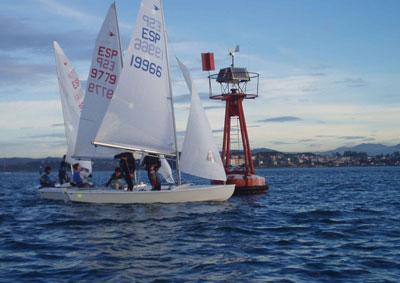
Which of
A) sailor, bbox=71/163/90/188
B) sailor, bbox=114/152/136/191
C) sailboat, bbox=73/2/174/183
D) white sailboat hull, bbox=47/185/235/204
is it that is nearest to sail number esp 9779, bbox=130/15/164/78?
sailboat, bbox=73/2/174/183

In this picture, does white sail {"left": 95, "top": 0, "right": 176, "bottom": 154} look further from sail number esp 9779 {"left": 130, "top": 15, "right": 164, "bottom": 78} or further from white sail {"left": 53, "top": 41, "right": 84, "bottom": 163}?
white sail {"left": 53, "top": 41, "right": 84, "bottom": 163}

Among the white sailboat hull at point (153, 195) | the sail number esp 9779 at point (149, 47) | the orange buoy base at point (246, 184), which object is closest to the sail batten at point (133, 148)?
the white sailboat hull at point (153, 195)

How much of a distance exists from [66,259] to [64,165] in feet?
75.6

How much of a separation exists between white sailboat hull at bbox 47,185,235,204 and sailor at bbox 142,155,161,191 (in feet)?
2.03

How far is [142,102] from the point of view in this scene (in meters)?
29.4

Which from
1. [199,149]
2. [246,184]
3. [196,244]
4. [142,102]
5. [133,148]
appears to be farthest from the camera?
Result: [246,184]

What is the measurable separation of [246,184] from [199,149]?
1274cm

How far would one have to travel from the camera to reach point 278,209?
28.1m

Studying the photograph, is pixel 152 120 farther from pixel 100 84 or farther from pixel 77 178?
pixel 77 178

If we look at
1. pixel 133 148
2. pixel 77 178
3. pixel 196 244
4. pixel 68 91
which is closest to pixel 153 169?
pixel 133 148

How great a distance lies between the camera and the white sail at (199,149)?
27.9 meters

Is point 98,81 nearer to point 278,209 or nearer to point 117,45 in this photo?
point 117,45

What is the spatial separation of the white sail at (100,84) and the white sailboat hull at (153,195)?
3552 millimetres

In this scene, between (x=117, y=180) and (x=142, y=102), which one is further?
(x=142, y=102)
